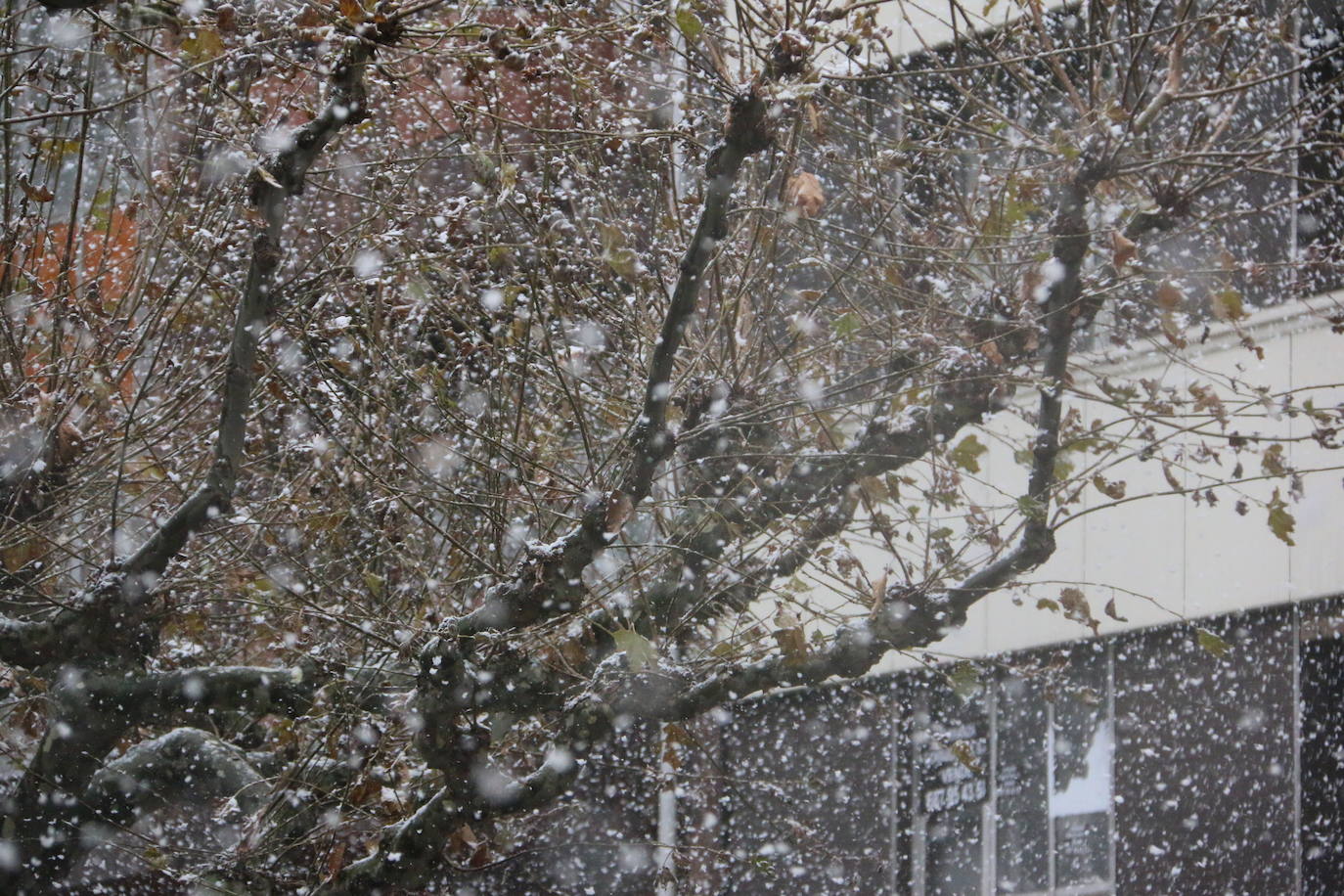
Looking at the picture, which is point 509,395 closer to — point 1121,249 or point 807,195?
point 807,195

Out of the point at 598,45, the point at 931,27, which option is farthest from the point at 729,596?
the point at 931,27

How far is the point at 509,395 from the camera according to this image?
5969 millimetres

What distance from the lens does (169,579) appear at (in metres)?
5.56

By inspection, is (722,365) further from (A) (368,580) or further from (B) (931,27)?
(B) (931,27)

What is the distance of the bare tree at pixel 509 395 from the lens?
15.6 feet

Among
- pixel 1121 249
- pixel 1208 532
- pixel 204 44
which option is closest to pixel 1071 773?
pixel 1208 532

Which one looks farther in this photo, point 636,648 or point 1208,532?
point 1208,532

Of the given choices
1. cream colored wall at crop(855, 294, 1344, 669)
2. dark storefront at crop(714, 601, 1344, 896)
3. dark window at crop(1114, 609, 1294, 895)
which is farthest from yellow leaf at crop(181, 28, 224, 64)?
dark window at crop(1114, 609, 1294, 895)

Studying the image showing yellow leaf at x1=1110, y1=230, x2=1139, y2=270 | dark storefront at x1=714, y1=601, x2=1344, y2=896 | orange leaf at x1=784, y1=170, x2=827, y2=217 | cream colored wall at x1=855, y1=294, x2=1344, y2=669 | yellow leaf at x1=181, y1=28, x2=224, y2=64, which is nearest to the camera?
orange leaf at x1=784, y1=170, x2=827, y2=217

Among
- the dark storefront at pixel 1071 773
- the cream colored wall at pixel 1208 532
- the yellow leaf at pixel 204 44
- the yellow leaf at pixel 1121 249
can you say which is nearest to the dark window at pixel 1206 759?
the dark storefront at pixel 1071 773

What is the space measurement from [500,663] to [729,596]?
4.71 ft

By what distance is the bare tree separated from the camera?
15.6 ft

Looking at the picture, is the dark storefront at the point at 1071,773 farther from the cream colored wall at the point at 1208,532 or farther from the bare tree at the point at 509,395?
the bare tree at the point at 509,395

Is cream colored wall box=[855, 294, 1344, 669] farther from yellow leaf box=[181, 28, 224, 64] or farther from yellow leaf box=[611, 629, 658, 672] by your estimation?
yellow leaf box=[181, 28, 224, 64]
